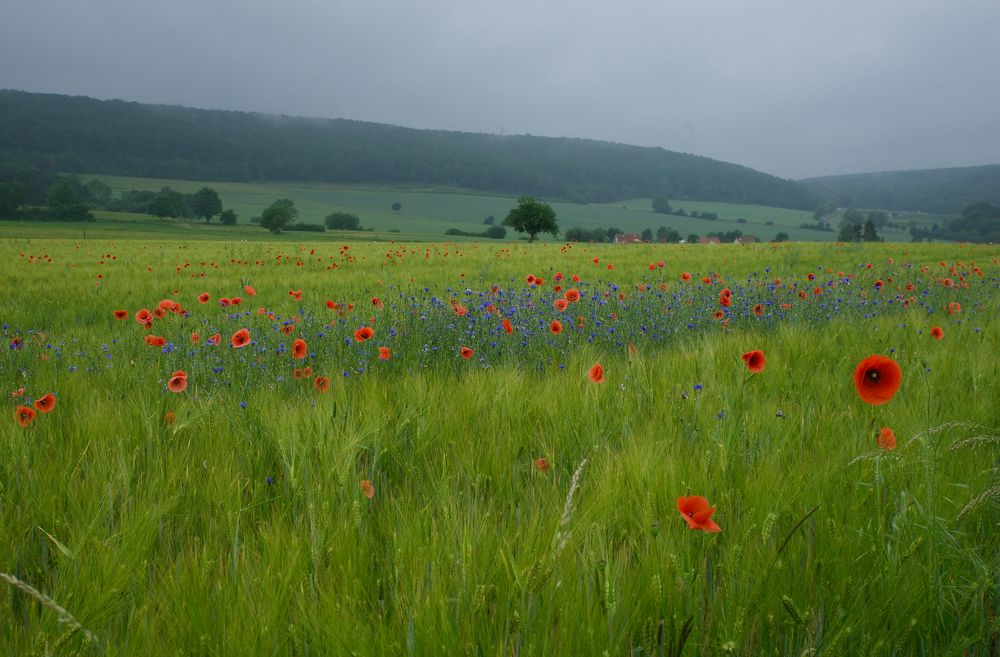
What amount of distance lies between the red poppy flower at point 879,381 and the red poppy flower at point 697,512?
0.75 metres

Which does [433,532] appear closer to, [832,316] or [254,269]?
[832,316]

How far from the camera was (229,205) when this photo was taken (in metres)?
97.1

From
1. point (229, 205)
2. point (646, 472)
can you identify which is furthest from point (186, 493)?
point (229, 205)

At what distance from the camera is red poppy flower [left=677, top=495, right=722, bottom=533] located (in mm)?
1033

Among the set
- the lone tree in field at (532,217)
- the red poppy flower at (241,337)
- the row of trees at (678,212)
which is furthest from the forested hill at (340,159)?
the red poppy flower at (241,337)

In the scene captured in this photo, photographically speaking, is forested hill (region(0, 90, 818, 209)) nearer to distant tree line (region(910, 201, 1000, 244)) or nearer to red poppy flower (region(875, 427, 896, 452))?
distant tree line (region(910, 201, 1000, 244))

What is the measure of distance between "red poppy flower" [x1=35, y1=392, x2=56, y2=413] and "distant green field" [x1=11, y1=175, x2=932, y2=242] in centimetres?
6507

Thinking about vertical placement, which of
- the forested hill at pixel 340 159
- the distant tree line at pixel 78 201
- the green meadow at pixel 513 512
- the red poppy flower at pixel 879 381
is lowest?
the green meadow at pixel 513 512

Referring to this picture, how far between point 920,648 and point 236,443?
1.96m

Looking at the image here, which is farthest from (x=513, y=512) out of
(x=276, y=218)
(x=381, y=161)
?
(x=381, y=161)

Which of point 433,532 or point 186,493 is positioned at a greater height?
point 433,532

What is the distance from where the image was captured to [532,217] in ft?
180

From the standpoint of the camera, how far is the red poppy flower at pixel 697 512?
103 centimetres

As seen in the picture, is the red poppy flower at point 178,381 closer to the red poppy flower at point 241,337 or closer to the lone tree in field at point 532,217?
the red poppy flower at point 241,337
